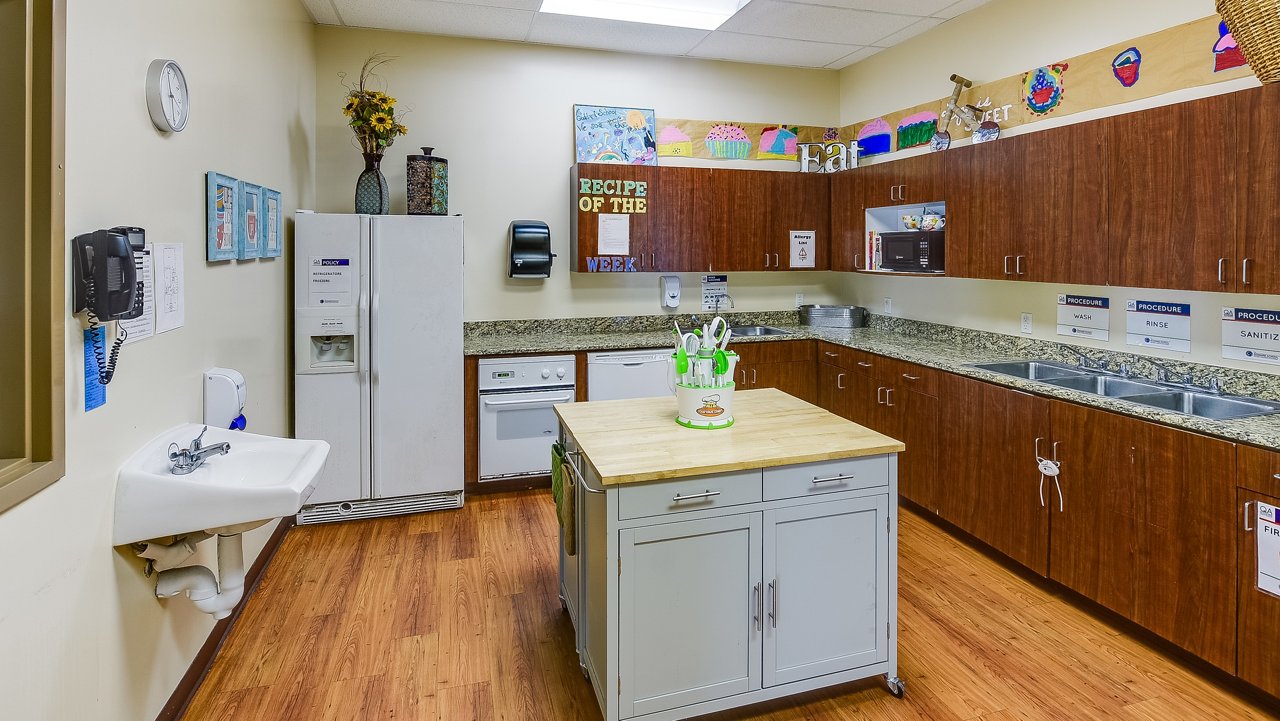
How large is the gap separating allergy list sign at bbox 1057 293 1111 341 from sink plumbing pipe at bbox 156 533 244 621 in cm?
366

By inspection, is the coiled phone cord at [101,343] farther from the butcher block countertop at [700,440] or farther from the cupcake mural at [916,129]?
the cupcake mural at [916,129]

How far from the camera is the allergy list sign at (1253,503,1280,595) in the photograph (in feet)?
6.75

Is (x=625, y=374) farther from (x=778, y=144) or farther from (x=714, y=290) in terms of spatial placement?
(x=778, y=144)

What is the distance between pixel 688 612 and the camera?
Answer: 2021mm

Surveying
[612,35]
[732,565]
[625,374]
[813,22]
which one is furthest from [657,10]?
[732,565]

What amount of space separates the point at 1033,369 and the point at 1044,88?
1.44 metres

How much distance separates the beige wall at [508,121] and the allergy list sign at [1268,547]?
11.3 ft

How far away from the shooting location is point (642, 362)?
4.41 metres

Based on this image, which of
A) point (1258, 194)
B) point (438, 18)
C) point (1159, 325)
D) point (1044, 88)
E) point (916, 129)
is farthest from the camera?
point (916, 129)

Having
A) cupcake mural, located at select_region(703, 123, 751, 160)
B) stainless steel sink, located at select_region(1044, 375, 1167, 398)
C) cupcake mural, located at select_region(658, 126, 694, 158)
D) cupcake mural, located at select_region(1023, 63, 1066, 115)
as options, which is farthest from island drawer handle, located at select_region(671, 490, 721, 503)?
cupcake mural, located at select_region(703, 123, 751, 160)

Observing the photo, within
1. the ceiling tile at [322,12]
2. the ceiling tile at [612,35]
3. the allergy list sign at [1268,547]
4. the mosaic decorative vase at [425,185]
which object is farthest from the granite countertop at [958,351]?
the ceiling tile at [322,12]

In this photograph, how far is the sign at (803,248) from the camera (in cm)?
495

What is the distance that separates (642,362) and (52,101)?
3292mm

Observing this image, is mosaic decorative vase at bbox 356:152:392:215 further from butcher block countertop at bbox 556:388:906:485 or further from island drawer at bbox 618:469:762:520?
island drawer at bbox 618:469:762:520
